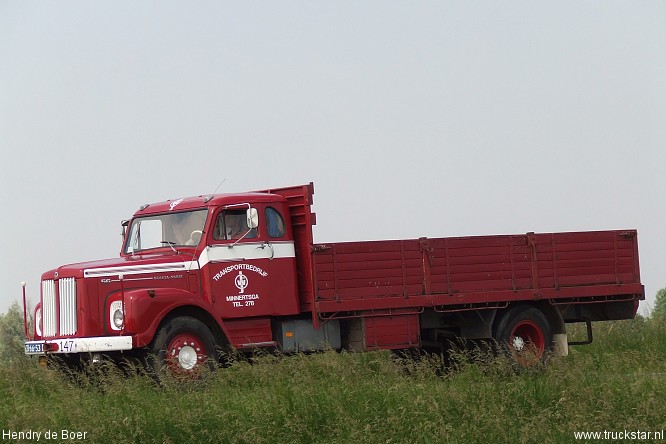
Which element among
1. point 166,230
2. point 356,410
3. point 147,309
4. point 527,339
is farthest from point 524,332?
point 356,410

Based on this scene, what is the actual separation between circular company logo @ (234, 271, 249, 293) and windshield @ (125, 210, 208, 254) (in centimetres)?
70

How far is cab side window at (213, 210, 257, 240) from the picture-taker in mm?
14758

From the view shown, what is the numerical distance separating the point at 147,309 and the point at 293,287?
2339 millimetres

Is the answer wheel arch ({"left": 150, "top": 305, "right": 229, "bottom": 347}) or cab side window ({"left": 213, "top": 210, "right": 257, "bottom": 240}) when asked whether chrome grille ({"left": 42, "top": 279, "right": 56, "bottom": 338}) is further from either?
cab side window ({"left": 213, "top": 210, "right": 257, "bottom": 240})

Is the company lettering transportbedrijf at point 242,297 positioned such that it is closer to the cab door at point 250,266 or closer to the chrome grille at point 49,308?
the cab door at point 250,266

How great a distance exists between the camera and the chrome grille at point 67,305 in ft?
45.4

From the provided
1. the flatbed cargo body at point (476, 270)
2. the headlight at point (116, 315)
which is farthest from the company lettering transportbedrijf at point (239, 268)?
the headlight at point (116, 315)

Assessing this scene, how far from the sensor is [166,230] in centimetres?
1523

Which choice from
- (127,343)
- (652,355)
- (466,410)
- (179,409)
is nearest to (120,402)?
(179,409)

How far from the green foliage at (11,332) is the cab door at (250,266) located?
10490mm

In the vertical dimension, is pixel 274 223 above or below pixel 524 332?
above

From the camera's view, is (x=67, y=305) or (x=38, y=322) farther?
(x=38, y=322)

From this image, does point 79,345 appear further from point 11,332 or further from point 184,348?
point 11,332

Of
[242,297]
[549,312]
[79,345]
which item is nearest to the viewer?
[79,345]
